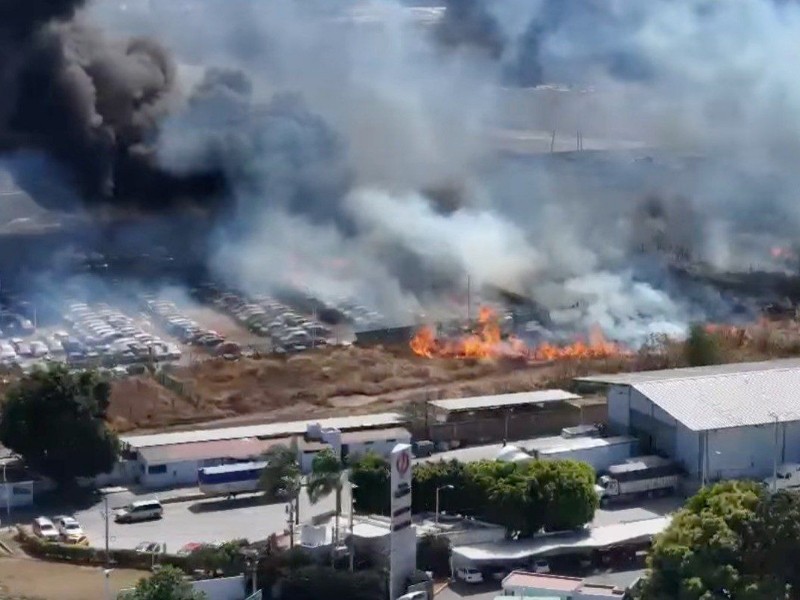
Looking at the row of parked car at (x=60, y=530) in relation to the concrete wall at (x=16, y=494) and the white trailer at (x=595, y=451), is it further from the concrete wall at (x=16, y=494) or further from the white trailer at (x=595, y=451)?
the white trailer at (x=595, y=451)

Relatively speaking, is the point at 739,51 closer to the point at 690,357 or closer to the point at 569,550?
the point at 690,357

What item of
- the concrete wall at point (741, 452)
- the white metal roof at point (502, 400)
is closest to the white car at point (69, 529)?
the white metal roof at point (502, 400)

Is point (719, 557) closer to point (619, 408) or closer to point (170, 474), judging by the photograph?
point (619, 408)

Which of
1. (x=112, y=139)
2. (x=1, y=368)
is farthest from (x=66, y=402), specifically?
(x=112, y=139)

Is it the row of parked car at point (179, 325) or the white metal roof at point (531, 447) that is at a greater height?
the row of parked car at point (179, 325)

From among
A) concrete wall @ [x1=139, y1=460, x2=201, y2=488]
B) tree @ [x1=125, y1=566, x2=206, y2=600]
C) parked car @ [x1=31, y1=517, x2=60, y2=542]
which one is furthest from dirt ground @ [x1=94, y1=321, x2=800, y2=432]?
tree @ [x1=125, y1=566, x2=206, y2=600]

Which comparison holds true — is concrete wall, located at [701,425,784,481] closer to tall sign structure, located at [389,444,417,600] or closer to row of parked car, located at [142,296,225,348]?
tall sign structure, located at [389,444,417,600]
